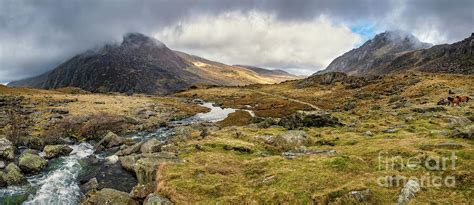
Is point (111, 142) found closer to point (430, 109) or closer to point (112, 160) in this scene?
point (112, 160)

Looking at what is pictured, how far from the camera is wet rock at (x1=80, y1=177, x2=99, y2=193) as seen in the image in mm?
31277

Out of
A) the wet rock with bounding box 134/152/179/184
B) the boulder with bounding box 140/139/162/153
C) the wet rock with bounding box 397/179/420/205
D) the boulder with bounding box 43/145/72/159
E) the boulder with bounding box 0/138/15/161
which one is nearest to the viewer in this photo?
the wet rock with bounding box 397/179/420/205

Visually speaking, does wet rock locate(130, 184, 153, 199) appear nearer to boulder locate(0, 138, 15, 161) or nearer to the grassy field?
the grassy field

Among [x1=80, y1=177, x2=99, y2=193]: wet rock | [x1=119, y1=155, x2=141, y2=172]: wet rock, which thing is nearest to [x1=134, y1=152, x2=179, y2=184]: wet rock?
[x1=80, y1=177, x2=99, y2=193]: wet rock

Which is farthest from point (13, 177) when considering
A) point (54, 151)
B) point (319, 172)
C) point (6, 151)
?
point (319, 172)

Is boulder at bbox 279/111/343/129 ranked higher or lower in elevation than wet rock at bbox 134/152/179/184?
higher

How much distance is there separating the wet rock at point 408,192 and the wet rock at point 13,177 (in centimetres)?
3234

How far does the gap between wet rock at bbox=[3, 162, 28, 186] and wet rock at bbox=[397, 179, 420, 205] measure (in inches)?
1273

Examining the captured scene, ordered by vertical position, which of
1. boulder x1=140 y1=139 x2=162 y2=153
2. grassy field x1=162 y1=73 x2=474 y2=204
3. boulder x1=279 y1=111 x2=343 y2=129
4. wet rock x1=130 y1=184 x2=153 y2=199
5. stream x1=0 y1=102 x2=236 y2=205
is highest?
boulder x1=279 y1=111 x2=343 y2=129

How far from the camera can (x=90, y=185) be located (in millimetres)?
31812

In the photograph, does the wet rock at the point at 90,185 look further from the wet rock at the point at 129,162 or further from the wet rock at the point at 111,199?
the wet rock at the point at 111,199

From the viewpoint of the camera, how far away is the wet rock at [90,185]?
31.3 meters

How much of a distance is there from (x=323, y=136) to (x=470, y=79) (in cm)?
9207

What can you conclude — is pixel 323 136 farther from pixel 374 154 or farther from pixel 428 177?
pixel 428 177
